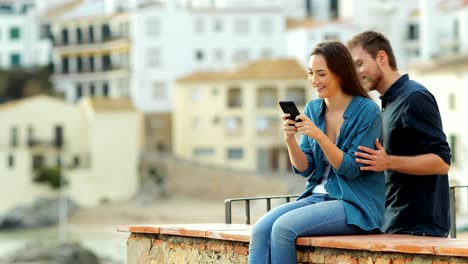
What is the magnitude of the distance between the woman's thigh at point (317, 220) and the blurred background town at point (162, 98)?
1810 inches

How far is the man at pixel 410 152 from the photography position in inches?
295

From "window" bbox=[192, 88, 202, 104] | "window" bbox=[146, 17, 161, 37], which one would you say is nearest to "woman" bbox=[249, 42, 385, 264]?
"window" bbox=[192, 88, 202, 104]

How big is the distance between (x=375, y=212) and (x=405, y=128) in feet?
1.99

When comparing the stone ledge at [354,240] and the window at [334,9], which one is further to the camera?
the window at [334,9]

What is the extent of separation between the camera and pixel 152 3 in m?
79.6

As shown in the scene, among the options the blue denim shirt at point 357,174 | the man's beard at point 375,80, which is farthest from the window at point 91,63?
the blue denim shirt at point 357,174

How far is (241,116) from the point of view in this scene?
236ft

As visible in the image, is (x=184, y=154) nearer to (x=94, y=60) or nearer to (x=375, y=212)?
(x=94, y=60)

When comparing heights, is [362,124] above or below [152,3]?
below

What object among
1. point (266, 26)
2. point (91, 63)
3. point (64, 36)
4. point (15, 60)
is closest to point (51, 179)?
point (266, 26)

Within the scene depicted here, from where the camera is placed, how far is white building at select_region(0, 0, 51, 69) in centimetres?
8406

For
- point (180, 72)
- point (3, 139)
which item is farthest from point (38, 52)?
point (3, 139)

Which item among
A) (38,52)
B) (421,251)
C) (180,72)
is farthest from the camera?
(38,52)

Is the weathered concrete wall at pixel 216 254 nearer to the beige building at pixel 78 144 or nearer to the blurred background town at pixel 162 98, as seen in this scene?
the blurred background town at pixel 162 98
